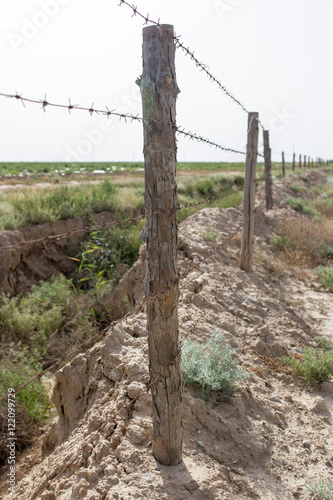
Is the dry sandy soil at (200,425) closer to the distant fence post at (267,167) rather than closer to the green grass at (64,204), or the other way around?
the green grass at (64,204)

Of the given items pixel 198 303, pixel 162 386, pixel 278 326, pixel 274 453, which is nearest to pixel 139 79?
pixel 162 386

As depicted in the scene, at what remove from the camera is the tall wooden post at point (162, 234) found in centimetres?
226

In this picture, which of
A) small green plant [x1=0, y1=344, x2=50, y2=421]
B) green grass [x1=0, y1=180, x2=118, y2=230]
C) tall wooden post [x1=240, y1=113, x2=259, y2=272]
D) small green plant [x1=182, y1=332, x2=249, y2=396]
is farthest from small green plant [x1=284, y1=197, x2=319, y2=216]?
small green plant [x1=0, y1=344, x2=50, y2=421]

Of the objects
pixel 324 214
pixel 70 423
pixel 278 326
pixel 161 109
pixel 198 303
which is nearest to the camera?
pixel 161 109

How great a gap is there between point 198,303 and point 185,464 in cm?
251

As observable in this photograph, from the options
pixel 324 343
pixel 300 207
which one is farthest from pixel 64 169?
pixel 324 343

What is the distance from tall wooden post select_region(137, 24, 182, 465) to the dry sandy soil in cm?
25

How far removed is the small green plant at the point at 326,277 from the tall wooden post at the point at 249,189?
150 centimetres

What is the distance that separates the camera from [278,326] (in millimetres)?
5535

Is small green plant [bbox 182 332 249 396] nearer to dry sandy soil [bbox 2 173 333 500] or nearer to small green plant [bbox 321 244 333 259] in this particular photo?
dry sandy soil [bbox 2 173 333 500]

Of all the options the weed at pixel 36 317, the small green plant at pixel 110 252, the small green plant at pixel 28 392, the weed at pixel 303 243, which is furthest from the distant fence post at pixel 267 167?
the small green plant at pixel 28 392

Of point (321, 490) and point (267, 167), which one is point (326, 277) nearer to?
point (267, 167)

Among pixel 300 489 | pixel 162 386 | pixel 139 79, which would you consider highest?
pixel 139 79

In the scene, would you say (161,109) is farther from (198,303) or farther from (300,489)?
(198,303)
